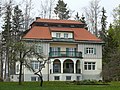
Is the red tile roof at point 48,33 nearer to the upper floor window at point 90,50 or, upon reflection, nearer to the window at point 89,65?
the upper floor window at point 90,50

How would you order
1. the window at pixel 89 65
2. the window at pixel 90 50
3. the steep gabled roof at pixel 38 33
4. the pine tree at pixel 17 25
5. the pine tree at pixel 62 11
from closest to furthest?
the steep gabled roof at pixel 38 33 < the window at pixel 89 65 < the window at pixel 90 50 < the pine tree at pixel 17 25 < the pine tree at pixel 62 11

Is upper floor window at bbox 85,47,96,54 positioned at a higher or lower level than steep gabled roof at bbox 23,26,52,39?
lower

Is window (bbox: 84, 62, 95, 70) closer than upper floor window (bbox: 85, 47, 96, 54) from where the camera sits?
Yes

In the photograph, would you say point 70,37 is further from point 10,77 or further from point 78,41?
point 10,77

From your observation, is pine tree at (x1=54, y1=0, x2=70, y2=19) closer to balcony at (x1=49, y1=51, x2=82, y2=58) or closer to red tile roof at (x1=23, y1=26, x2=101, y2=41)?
red tile roof at (x1=23, y1=26, x2=101, y2=41)

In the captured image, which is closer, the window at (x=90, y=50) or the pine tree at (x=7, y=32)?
the pine tree at (x=7, y=32)

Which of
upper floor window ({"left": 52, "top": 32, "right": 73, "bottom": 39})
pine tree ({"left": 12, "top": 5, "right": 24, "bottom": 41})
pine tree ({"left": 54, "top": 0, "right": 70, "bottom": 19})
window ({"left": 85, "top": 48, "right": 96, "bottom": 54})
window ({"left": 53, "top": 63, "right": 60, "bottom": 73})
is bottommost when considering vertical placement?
window ({"left": 53, "top": 63, "right": 60, "bottom": 73})

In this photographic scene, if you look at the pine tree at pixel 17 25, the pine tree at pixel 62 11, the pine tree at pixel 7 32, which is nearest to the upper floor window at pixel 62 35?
the pine tree at pixel 7 32

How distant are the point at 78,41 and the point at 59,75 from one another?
6779mm

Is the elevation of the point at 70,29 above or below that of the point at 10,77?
above

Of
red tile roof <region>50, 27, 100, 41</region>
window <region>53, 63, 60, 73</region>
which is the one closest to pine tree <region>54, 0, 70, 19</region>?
red tile roof <region>50, 27, 100, 41</region>

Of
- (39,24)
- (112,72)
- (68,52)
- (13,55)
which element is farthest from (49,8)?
(112,72)

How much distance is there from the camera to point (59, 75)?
52.9 meters

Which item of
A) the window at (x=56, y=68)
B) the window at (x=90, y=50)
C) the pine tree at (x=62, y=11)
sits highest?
the pine tree at (x=62, y=11)
